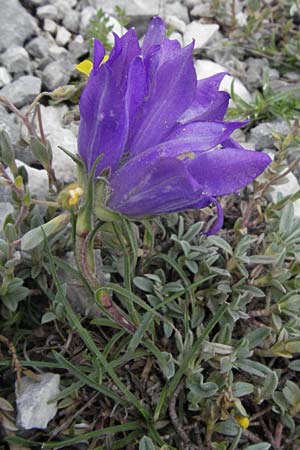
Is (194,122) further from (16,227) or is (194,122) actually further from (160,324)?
(160,324)

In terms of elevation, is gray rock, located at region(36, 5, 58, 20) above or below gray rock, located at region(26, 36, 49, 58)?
above

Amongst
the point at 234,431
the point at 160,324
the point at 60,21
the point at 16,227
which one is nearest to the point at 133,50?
the point at 16,227

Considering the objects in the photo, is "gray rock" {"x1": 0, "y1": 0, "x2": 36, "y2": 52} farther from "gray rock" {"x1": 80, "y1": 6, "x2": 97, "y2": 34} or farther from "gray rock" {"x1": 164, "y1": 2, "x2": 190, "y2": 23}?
"gray rock" {"x1": 164, "y1": 2, "x2": 190, "y2": 23}

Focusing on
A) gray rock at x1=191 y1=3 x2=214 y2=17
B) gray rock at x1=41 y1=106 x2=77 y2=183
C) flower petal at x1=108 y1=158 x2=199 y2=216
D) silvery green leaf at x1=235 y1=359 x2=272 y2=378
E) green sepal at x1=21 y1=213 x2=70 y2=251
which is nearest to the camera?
flower petal at x1=108 y1=158 x2=199 y2=216

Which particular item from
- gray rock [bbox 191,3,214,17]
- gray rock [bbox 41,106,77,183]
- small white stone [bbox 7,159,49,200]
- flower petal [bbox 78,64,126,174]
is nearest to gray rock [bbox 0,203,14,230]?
small white stone [bbox 7,159,49,200]

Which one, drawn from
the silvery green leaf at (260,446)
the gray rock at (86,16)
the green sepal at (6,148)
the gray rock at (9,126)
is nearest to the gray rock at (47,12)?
the gray rock at (86,16)

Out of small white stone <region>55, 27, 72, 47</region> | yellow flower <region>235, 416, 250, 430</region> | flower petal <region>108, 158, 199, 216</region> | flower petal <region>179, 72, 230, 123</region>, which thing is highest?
flower petal <region>179, 72, 230, 123</region>
